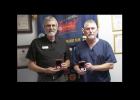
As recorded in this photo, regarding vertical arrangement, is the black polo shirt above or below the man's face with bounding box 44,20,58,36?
below

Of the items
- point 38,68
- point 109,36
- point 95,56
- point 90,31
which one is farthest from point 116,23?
point 38,68

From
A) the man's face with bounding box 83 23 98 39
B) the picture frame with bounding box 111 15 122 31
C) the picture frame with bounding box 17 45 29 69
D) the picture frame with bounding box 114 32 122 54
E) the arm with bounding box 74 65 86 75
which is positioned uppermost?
the picture frame with bounding box 111 15 122 31

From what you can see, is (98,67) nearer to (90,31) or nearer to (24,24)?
(90,31)

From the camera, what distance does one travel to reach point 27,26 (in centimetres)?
390

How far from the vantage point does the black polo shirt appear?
3922 millimetres

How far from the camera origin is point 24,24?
391 centimetres

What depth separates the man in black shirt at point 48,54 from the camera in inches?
154

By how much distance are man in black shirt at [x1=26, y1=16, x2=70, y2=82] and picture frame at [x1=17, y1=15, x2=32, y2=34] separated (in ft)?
0.54

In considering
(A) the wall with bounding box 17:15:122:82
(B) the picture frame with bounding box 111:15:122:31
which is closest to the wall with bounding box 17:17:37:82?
(A) the wall with bounding box 17:15:122:82

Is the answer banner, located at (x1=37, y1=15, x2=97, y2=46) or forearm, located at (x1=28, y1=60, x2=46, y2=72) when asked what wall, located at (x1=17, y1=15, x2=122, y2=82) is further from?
banner, located at (x1=37, y1=15, x2=97, y2=46)

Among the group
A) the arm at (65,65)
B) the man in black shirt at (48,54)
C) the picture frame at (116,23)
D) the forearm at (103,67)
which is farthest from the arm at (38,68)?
the picture frame at (116,23)
